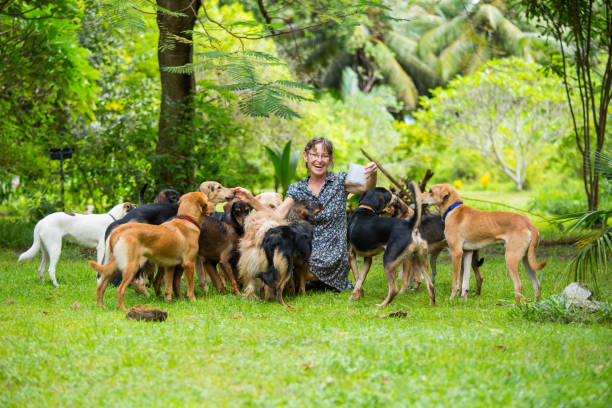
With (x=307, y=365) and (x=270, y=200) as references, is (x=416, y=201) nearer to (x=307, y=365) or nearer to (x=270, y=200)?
(x=307, y=365)

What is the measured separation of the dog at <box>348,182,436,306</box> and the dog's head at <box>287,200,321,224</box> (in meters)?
0.61

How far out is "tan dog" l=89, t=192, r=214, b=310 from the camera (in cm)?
590

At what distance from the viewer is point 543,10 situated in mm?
12469

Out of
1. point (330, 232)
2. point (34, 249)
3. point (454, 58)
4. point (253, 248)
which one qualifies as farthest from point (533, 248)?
point (454, 58)

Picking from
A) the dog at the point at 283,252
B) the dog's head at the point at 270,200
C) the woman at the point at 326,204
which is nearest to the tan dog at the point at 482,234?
the woman at the point at 326,204

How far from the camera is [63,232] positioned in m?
8.12

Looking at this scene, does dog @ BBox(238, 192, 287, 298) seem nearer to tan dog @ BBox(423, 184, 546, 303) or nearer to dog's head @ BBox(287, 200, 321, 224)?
dog's head @ BBox(287, 200, 321, 224)

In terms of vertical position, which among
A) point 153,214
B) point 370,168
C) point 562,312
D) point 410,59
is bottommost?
point 562,312

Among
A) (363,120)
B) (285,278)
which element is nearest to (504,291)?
(285,278)

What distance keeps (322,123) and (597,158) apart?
2264cm

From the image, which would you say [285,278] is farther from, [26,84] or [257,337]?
[26,84]

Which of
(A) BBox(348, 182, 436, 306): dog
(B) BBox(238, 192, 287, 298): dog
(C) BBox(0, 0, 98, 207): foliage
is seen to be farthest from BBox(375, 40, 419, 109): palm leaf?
(B) BBox(238, 192, 287, 298): dog

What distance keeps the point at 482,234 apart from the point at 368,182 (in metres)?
1.55

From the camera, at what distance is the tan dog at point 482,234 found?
21.1 ft
